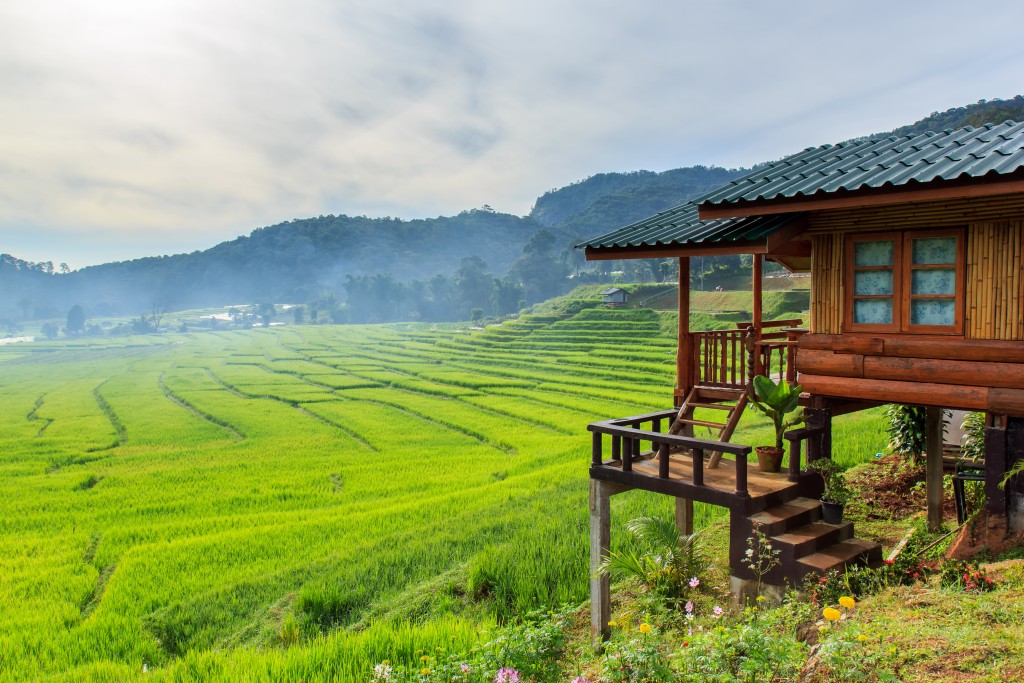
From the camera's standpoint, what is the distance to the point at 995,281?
6734 mm

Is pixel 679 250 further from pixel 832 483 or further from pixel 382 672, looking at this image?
pixel 382 672

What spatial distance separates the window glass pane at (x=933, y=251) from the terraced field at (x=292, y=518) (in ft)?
20.4

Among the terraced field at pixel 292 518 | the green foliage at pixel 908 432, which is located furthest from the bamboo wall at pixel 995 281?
the terraced field at pixel 292 518

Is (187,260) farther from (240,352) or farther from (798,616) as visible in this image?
(798,616)

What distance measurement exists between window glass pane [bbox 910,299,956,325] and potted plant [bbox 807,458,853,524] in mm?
1855

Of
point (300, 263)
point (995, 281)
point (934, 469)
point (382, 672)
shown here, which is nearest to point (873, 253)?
point (995, 281)

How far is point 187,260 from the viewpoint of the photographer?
602 feet

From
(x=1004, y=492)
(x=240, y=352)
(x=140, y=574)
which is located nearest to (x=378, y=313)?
(x=240, y=352)

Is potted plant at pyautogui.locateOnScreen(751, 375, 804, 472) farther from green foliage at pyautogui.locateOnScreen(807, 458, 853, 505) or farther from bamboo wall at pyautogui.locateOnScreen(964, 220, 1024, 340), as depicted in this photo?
bamboo wall at pyautogui.locateOnScreen(964, 220, 1024, 340)

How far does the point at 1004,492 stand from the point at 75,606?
13048 mm

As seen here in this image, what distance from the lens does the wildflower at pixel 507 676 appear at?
578 centimetres

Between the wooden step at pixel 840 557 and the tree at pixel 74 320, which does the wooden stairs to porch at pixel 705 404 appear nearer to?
the wooden step at pixel 840 557

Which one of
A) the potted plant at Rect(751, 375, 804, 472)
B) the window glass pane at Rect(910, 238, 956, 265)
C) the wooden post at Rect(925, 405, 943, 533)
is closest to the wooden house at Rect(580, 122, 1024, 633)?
the window glass pane at Rect(910, 238, 956, 265)

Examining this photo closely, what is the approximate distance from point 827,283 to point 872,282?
474 mm
